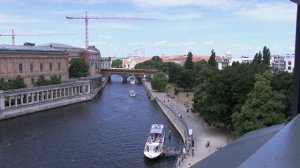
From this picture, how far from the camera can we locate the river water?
116 feet

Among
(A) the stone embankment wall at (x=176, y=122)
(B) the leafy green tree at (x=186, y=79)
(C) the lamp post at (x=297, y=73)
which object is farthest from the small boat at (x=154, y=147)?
(B) the leafy green tree at (x=186, y=79)

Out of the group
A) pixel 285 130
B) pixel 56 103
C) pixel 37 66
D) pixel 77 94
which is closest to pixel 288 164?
pixel 285 130

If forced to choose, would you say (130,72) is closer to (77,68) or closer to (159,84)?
(77,68)

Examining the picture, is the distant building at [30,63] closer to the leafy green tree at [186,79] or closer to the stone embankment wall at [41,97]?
the stone embankment wall at [41,97]

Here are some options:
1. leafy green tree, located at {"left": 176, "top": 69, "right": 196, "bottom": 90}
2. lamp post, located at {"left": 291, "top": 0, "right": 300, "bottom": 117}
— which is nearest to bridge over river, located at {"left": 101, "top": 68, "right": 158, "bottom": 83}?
leafy green tree, located at {"left": 176, "top": 69, "right": 196, "bottom": 90}

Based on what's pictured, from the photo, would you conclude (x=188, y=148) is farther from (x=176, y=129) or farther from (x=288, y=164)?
(x=288, y=164)

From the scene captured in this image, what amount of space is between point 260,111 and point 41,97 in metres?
48.0

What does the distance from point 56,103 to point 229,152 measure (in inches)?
2672

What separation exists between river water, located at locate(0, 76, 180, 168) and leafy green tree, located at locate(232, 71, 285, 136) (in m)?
7.49

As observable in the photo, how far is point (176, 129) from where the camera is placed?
5022 cm

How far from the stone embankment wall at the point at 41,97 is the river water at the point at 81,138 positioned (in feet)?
5.25

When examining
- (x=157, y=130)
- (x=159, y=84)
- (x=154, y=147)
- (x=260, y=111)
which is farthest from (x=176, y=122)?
(x=159, y=84)

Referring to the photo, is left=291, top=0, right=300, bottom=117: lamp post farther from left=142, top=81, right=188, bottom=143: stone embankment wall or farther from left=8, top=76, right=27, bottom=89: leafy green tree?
left=8, top=76, right=27, bottom=89: leafy green tree

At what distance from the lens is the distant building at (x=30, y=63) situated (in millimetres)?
Result: 76438
